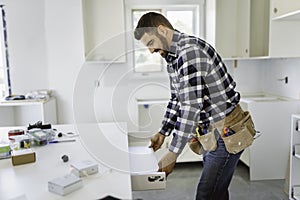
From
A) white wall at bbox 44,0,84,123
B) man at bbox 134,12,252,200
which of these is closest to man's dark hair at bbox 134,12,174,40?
man at bbox 134,12,252,200

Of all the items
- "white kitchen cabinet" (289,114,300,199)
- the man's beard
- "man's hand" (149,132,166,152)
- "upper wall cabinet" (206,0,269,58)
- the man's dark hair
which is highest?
"upper wall cabinet" (206,0,269,58)

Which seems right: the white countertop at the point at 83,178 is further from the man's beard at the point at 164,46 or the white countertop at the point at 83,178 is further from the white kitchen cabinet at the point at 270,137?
the white kitchen cabinet at the point at 270,137

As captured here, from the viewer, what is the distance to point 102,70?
3.37 m

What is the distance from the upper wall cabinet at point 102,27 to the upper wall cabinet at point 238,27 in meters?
1.01

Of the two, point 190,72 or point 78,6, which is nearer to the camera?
point 190,72

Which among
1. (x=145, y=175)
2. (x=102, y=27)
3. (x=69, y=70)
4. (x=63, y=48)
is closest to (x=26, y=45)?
(x=63, y=48)

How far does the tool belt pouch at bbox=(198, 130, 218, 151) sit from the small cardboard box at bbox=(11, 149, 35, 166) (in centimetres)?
83

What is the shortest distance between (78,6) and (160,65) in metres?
1.16

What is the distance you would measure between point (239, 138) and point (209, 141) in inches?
5.8

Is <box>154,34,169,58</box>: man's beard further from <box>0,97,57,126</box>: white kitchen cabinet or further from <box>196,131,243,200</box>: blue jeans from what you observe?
<box>0,97,57,126</box>: white kitchen cabinet

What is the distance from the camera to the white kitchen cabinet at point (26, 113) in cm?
300

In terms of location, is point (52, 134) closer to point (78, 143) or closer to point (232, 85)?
point (78, 143)

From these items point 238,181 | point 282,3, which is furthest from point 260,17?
point 238,181

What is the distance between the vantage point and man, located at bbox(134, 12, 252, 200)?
4.01 feet
